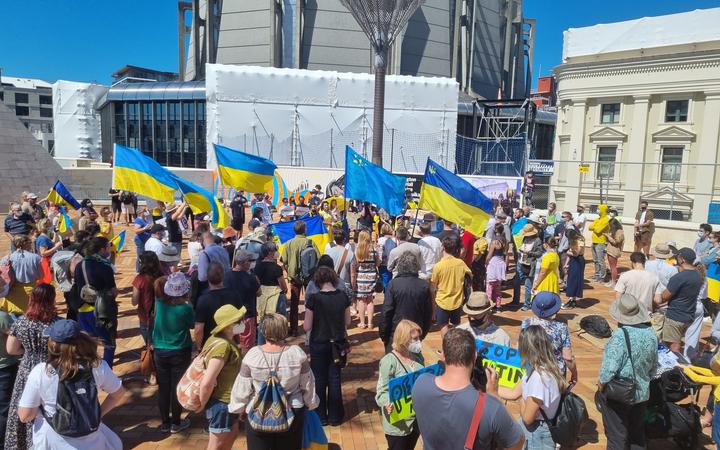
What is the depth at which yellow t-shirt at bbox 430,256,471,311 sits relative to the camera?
601 cm

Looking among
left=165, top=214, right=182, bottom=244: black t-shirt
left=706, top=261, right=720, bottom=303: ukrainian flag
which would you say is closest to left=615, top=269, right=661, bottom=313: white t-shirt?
left=706, top=261, right=720, bottom=303: ukrainian flag

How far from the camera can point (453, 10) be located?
1795 inches

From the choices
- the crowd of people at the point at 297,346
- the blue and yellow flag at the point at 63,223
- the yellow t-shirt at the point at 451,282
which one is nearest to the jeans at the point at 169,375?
the crowd of people at the point at 297,346

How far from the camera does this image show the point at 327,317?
476 centimetres

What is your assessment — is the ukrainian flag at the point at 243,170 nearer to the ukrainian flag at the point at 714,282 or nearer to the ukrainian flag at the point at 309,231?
the ukrainian flag at the point at 309,231

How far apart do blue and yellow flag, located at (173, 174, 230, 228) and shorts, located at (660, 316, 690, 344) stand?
6.98 meters

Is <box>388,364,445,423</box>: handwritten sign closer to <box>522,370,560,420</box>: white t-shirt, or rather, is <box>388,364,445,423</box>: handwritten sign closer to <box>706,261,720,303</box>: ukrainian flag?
<box>522,370,560,420</box>: white t-shirt

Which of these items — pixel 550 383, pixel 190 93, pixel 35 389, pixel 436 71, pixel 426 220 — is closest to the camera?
pixel 35 389

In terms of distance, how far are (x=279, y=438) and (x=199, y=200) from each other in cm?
605

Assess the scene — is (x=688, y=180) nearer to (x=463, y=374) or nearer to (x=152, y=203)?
(x=152, y=203)

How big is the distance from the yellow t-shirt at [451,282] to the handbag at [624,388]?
2.29 m

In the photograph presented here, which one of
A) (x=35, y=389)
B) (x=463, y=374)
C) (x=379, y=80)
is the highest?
(x=379, y=80)

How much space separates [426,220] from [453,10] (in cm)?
4131

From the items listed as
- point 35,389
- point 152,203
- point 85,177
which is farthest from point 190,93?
point 35,389
